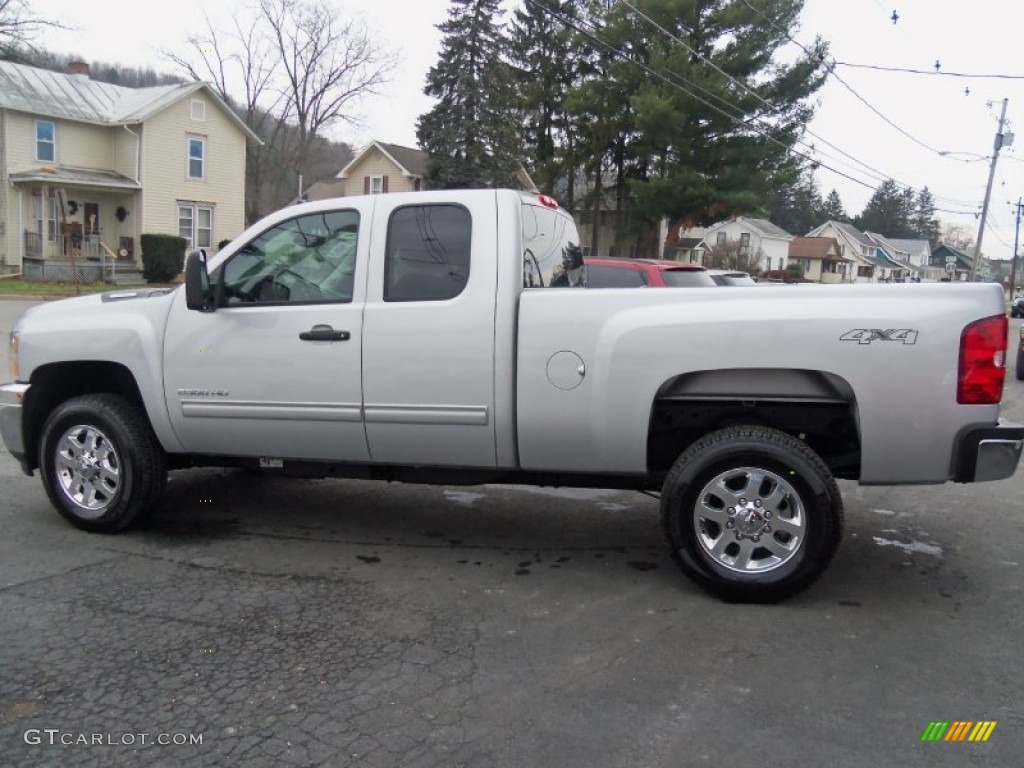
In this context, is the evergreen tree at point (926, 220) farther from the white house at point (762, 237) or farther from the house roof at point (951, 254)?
the white house at point (762, 237)

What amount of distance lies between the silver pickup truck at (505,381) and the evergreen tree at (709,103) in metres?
28.2

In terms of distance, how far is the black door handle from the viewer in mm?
4668

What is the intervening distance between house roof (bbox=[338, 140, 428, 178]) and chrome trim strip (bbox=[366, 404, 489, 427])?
136 feet

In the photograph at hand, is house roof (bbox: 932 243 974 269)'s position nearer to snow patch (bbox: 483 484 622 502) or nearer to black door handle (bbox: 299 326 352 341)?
snow patch (bbox: 483 484 622 502)

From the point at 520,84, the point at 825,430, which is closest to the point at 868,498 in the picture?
the point at 825,430

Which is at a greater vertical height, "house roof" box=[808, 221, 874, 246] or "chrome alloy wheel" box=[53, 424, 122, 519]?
"house roof" box=[808, 221, 874, 246]

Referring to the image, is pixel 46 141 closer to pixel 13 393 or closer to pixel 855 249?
pixel 13 393

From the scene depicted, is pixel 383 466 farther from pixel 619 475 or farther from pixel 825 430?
pixel 825 430

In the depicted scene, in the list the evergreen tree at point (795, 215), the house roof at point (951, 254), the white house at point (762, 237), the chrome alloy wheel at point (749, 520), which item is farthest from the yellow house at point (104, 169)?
the house roof at point (951, 254)

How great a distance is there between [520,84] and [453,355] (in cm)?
4225

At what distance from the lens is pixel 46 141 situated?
31719 mm

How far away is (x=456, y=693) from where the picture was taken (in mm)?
3350

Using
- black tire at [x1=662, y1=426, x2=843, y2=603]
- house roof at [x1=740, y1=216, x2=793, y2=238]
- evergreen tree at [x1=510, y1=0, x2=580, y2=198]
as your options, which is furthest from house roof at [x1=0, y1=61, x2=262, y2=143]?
house roof at [x1=740, y1=216, x2=793, y2=238]

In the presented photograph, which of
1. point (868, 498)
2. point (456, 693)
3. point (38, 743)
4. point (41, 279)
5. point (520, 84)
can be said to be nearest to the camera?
point (38, 743)
